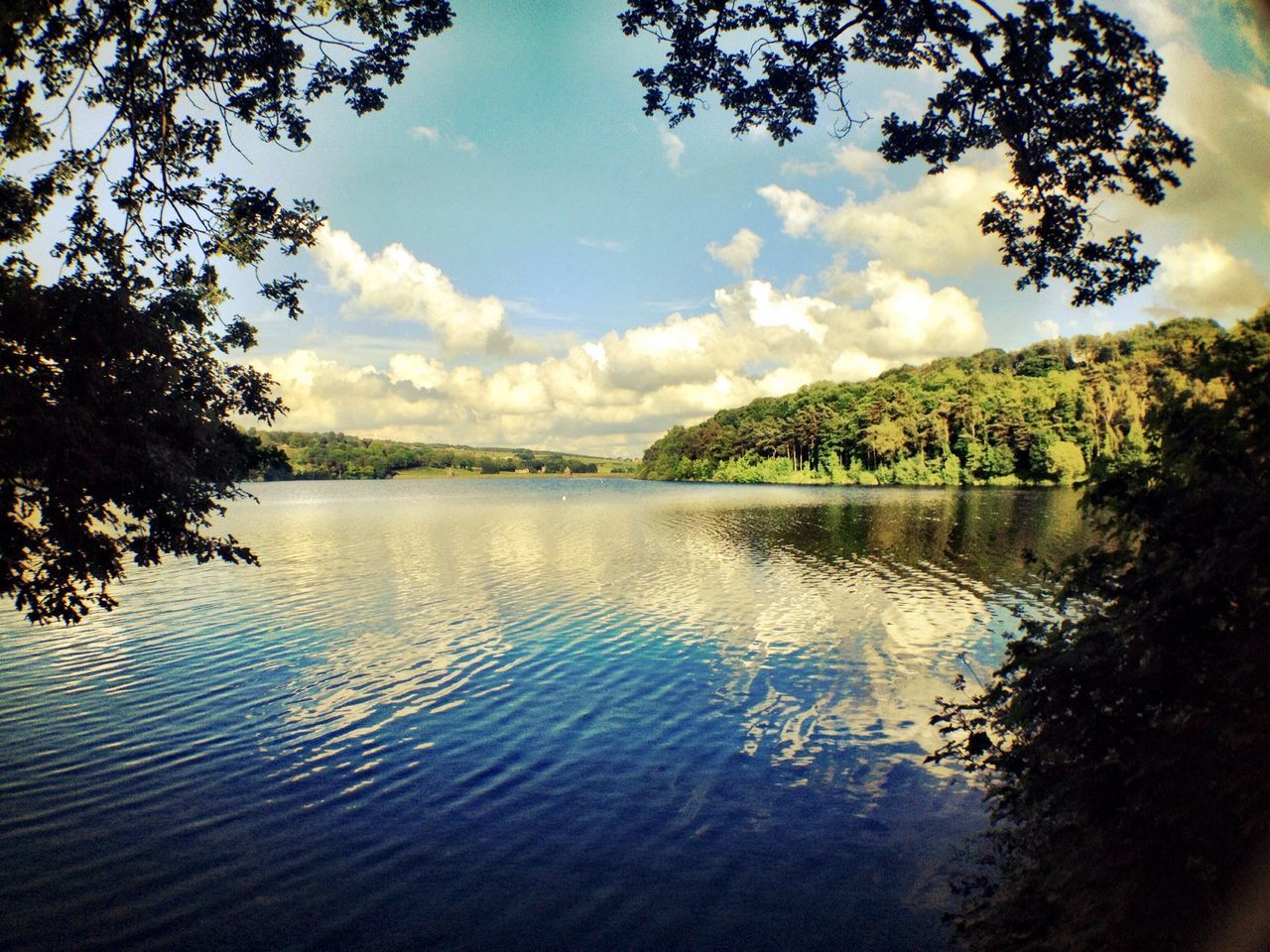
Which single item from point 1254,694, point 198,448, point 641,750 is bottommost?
point 641,750

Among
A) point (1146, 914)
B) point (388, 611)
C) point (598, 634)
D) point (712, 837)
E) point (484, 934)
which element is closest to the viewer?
point (1146, 914)

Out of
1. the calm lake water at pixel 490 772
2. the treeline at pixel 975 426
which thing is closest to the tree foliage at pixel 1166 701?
the calm lake water at pixel 490 772

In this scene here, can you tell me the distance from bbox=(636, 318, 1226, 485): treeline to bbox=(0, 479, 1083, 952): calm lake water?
81802mm

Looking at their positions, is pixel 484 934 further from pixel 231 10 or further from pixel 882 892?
pixel 231 10

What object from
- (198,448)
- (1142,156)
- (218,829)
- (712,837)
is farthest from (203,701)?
(1142,156)

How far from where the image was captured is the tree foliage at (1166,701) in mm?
5137

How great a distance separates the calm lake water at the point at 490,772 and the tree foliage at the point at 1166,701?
7.92 feet

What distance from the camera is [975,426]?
422ft

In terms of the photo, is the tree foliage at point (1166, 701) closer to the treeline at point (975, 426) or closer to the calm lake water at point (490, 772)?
the calm lake water at point (490, 772)

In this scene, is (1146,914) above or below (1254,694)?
below

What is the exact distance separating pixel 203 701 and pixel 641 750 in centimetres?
1059

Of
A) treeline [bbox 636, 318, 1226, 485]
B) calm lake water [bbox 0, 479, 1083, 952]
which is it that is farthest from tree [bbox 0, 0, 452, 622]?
treeline [bbox 636, 318, 1226, 485]

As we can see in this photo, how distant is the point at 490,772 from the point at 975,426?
134814mm

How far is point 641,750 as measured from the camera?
42.8 feet
